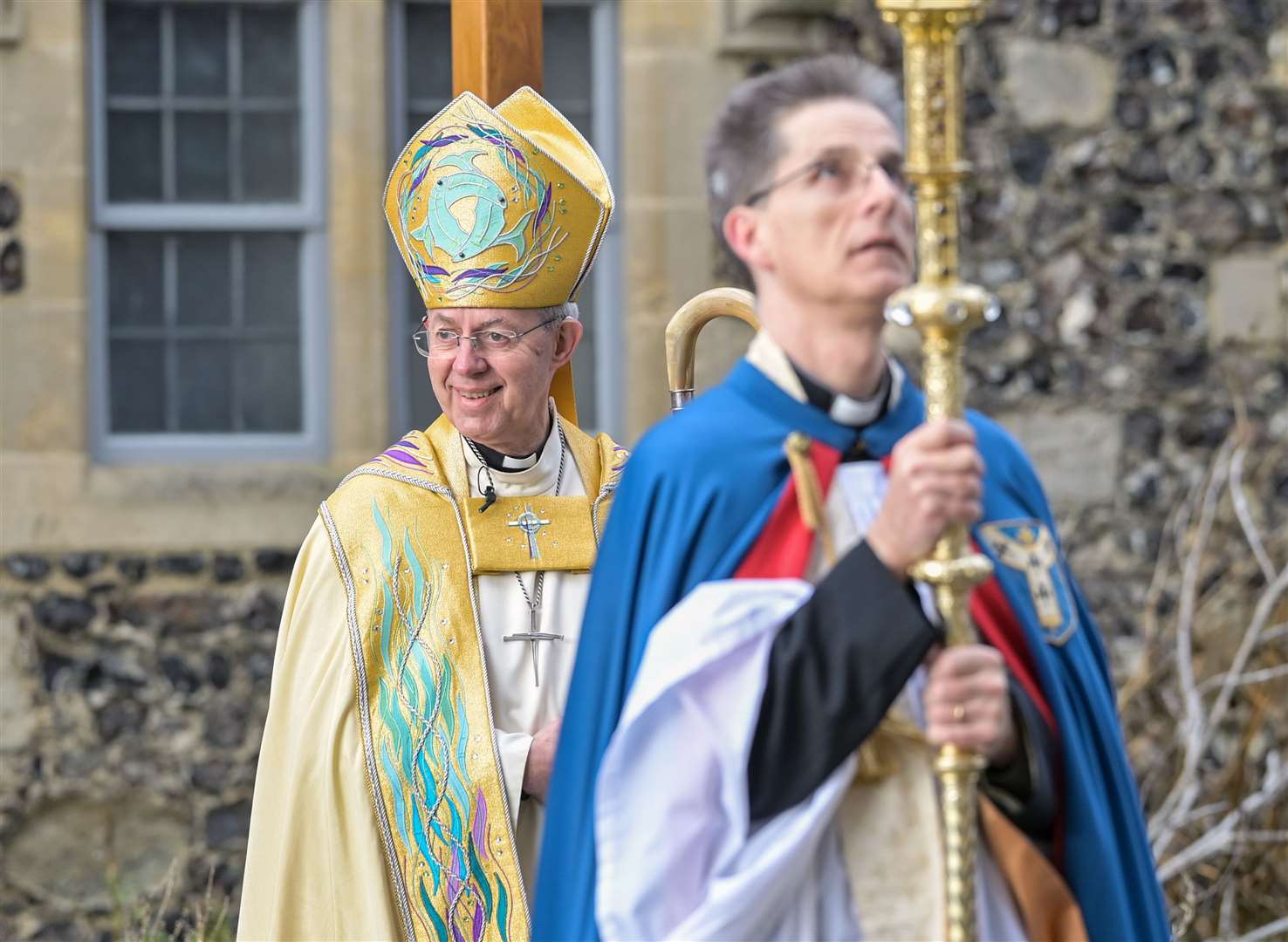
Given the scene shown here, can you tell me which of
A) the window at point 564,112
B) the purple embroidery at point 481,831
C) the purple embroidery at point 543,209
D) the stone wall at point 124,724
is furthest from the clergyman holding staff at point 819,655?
the window at point 564,112

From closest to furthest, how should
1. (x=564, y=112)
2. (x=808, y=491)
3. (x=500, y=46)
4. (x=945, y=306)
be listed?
1. (x=945, y=306)
2. (x=808, y=491)
3. (x=500, y=46)
4. (x=564, y=112)

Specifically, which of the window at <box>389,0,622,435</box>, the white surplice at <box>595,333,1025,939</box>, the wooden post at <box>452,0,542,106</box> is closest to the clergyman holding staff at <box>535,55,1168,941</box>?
the white surplice at <box>595,333,1025,939</box>

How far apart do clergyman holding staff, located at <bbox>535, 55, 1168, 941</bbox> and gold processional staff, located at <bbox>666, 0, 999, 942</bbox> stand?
32 mm

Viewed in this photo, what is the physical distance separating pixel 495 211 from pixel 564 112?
325cm

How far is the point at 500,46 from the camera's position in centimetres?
402

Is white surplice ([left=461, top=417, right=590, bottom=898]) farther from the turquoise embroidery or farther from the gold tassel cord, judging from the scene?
the gold tassel cord

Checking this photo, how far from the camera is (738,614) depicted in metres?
2.42

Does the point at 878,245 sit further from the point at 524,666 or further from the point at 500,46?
the point at 500,46

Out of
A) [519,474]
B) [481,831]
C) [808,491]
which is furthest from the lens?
[519,474]

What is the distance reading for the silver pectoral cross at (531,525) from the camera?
372 centimetres

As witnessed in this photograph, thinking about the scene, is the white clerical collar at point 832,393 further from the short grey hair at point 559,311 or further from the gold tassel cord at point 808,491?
the short grey hair at point 559,311

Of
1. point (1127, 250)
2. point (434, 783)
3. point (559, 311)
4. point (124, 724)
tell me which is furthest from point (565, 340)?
point (1127, 250)

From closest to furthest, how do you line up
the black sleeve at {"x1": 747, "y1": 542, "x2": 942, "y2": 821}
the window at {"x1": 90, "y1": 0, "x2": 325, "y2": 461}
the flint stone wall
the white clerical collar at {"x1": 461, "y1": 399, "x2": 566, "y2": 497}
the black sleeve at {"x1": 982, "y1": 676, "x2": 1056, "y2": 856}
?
A: the black sleeve at {"x1": 747, "y1": 542, "x2": 942, "y2": 821} < the black sleeve at {"x1": 982, "y1": 676, "x2": 1056, "y2": 856} < the white clerical collar at {"x1": 461, "y1": 399, "x2": 566, "y2": 497} < the window at {"x1": 90, "y1": 0, "x2": 325, "y2": 461} < the flint stone wall

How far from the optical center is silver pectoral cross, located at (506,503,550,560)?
147 inches
